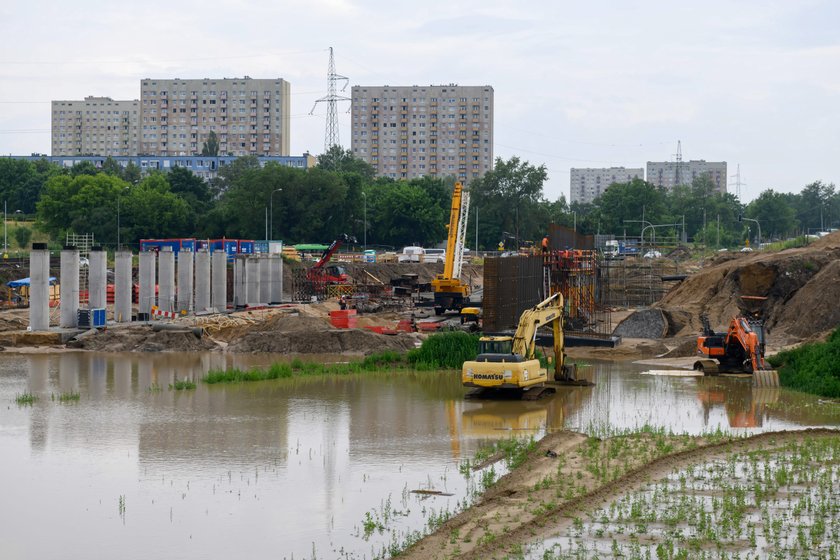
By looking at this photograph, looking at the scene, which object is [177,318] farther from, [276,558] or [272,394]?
[276,558]

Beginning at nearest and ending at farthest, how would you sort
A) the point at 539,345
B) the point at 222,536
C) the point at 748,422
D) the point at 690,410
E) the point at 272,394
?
the point at 222,536 < the point at 748,422 < the point at 690,410 < the point at 272,394 < the point at 539,345

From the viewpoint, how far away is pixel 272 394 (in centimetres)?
3172

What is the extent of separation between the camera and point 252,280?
6525 cm

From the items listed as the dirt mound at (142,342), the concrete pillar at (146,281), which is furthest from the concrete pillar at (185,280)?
the dirt mound at (142,342)

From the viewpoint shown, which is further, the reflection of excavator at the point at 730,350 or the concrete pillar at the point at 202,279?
the concrete pillar at the point at 202,279

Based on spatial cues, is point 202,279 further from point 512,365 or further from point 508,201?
point 508,201

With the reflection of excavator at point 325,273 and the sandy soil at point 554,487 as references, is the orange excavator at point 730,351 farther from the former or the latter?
the reflection of excavator at point 325,273

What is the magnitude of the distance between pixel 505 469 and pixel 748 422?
8996 millimetres

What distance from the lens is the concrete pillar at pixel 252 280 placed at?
211 ft

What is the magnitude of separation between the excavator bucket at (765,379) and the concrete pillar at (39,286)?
29.5m

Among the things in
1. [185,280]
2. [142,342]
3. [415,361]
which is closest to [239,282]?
[185,280]

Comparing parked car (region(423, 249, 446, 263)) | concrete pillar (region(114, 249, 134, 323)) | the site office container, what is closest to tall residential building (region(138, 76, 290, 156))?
parked car (region(423, 249, 446, 263))

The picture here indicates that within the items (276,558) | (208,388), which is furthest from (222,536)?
(208,388)

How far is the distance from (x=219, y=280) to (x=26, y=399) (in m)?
30.5
